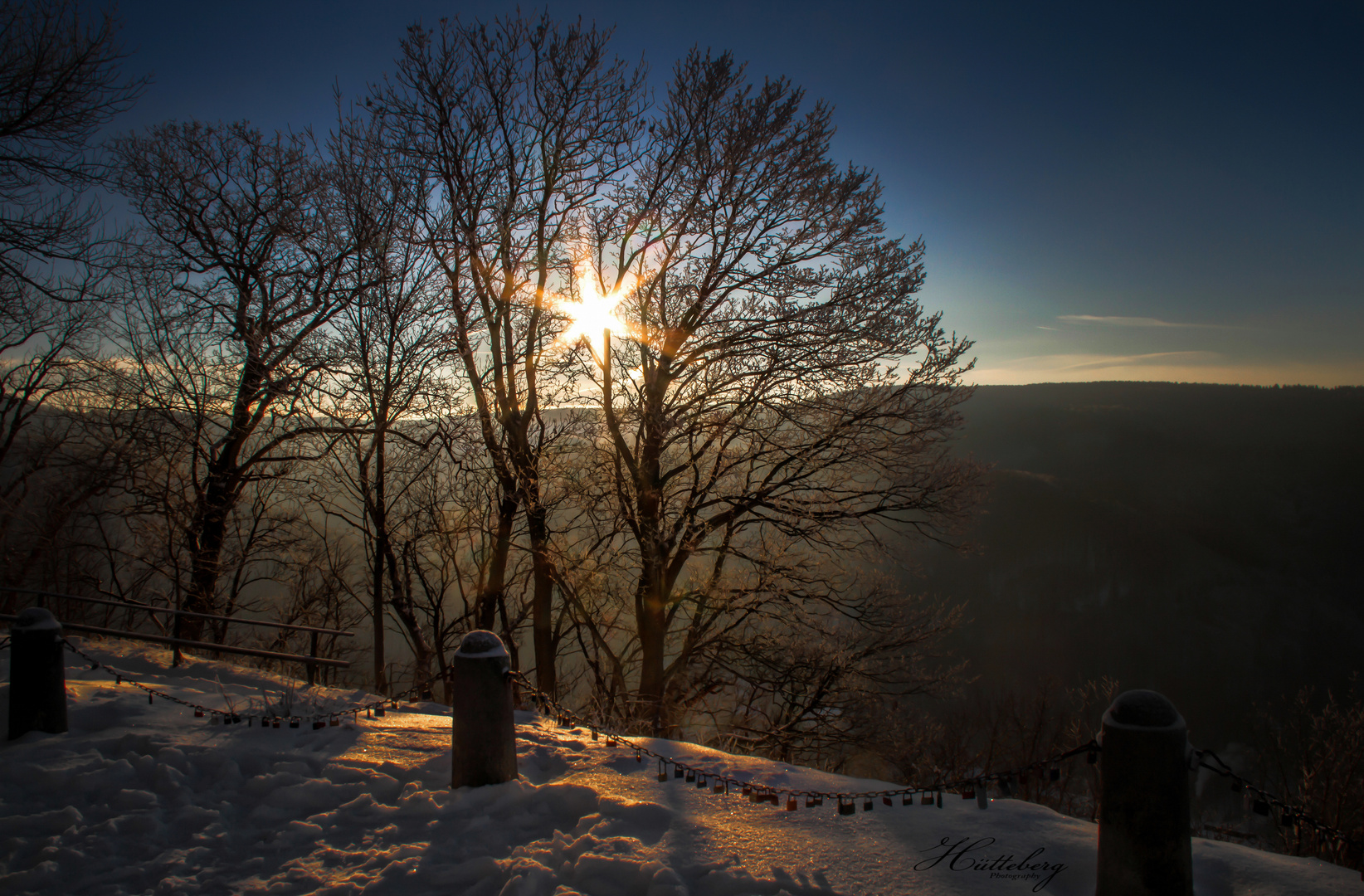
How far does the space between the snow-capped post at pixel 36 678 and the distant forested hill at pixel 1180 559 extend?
59666mm

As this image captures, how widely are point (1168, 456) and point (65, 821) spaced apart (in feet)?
369

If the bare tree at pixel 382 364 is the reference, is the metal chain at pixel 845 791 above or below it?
below

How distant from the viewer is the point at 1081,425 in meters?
95.9

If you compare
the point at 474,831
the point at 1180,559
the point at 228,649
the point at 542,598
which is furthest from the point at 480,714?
the point at 1180,559

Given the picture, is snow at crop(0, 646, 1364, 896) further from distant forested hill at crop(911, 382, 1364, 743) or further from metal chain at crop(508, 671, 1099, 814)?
distant forested hill at crop(911, 382, 1364, 743)

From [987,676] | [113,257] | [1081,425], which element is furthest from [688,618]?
[1081,425]

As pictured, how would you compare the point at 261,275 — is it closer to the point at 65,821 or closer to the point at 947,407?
the point at 65,821

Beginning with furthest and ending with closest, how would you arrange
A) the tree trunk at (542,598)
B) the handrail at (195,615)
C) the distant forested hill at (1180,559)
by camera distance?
1. the distant forested hill at (1180,559)
2. the tree trunk at (542,598)
3. the handrail at (195,615)

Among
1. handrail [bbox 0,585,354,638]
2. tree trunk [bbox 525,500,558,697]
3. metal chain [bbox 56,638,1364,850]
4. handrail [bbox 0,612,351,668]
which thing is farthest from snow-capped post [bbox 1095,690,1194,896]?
tree trunk [bbox 525,500,558,697]

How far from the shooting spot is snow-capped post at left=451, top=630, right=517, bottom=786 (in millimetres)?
4262

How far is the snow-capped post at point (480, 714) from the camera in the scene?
426 centimetres

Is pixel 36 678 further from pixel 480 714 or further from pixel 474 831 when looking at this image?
pixel 474 831

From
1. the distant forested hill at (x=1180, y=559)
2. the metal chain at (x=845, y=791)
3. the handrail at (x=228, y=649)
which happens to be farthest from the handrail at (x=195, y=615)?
the distant forested hill at (x=1180, y=559)

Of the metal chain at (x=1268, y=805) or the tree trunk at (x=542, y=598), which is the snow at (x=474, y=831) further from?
the tree trunk at (x=542, y=598)
